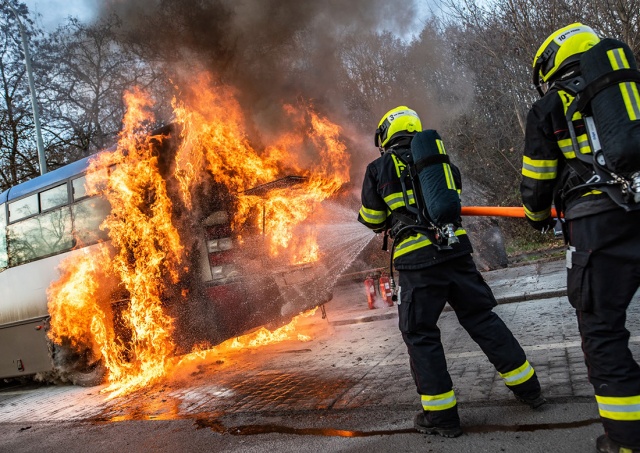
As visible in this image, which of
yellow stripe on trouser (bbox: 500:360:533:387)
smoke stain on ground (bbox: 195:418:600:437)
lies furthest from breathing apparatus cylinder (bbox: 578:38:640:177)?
smoke stain on ground (bbox: 195:418:600:437)

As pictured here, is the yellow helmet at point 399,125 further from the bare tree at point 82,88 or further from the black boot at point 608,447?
the bare tree at point 82,88

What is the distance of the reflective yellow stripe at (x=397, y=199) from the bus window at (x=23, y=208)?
263 inches

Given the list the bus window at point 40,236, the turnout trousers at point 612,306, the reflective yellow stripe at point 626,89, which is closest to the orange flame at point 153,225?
the bus window at point 40,236

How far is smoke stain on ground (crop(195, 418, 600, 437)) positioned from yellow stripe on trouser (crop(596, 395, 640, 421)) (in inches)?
21.8

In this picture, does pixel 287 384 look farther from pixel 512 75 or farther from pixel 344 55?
pixel 512 75

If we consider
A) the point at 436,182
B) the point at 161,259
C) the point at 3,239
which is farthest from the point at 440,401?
the point at 3,239

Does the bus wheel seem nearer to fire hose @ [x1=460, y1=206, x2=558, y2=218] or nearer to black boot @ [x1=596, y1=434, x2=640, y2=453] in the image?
fire hose @ [x1=460, y1=206, x2=558, y2=218]

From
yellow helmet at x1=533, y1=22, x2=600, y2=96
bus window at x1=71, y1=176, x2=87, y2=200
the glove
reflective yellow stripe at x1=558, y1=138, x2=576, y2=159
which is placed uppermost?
bus window at x1=71, y1=176, x2=87, y2=200

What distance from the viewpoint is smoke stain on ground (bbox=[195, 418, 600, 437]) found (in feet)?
8.65

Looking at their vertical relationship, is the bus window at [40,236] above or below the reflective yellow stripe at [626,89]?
above

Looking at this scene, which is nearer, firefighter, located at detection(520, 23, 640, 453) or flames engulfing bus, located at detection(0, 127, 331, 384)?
firefighter, located at detection(520, 23, 640, 453)

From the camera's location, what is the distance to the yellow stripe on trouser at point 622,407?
206cm

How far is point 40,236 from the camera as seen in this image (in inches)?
286

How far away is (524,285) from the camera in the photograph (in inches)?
292
